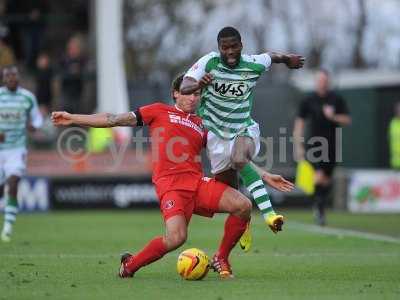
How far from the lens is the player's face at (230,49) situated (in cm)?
1151

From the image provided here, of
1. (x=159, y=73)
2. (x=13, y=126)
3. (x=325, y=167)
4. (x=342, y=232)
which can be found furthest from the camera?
(x=159, y=73)

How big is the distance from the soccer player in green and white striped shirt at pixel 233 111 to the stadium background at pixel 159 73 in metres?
8.17

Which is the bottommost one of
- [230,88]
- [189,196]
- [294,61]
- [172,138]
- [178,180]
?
[189,196]

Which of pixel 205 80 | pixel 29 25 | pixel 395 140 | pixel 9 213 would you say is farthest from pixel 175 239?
pixel 29 25

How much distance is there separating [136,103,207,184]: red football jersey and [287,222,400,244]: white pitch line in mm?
5699

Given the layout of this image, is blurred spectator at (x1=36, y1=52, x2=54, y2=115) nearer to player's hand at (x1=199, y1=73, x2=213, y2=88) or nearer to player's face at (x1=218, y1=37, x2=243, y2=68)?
player's face at (x1=218, y1=37, x2=243, y2=68)

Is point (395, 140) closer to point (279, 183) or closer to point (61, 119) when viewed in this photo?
point (279, 183)

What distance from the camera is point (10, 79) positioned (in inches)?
678

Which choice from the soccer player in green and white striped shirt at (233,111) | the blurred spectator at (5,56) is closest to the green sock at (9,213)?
the soccer player in green and white striped shirt at (233,111)

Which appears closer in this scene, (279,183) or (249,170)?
(279,183)

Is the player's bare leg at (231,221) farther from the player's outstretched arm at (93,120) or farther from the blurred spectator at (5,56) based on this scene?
the blurred spectator at (5,56)

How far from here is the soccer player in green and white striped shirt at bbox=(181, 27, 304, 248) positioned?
1171cm

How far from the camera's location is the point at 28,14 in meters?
32.3

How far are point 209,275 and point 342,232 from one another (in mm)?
6991
